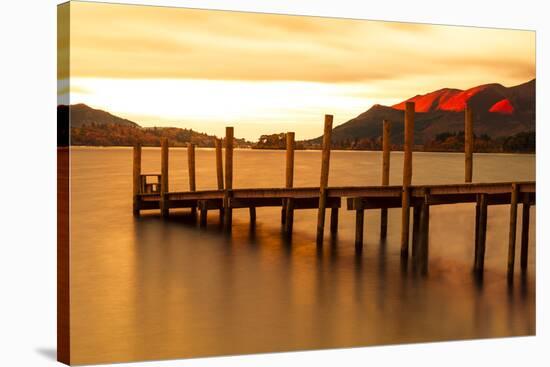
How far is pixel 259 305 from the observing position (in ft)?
34.8

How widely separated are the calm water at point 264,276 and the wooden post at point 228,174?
0.23 feet

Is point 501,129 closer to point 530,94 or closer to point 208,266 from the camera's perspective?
point 530,94

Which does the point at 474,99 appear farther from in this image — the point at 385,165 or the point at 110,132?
the point at 110,132

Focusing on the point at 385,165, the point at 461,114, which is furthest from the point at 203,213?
the point at 461,114

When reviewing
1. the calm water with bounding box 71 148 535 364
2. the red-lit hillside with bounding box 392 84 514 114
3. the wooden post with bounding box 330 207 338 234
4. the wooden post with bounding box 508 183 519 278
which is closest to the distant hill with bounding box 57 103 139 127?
the calm water with bounding box 71 148 535 364

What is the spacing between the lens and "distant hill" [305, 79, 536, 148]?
11.5 metres

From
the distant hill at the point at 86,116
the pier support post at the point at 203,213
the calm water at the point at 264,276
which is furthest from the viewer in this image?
the pier support post at the point at 203,213

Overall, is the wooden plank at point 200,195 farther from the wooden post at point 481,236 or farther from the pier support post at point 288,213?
the wooden post at point 481,236

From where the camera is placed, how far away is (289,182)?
11312 mm

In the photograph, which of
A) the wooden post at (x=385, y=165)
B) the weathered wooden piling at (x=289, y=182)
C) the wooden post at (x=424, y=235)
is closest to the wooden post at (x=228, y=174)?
the weathered wooden piling at (x=289, y=182)

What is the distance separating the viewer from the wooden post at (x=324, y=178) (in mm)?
11109

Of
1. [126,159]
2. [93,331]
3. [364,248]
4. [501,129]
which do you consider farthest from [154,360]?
[501,129]

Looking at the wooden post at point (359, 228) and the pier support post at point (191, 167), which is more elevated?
the pier support post at point (191, 167)

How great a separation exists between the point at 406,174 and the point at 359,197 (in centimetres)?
56
